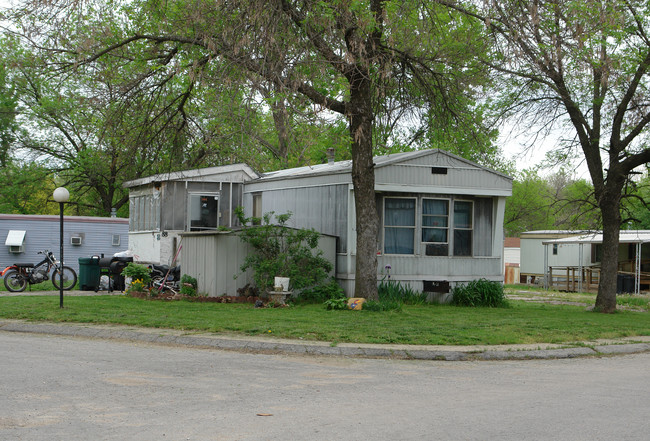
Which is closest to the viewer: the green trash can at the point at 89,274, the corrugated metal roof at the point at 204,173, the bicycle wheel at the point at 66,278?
the green trash can at the point at 89,274

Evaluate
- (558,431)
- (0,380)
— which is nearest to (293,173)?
(0,380)

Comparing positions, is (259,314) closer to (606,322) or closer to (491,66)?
(606,322)

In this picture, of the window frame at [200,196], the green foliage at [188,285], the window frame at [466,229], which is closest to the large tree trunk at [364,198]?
the window frame at [466,229]

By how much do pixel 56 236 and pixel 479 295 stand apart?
718 inches

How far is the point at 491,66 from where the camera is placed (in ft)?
52.1

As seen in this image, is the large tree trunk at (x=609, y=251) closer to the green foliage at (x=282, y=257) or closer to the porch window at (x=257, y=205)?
the green foliage at (x=282, y=257)

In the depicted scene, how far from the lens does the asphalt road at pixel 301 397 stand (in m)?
5.52

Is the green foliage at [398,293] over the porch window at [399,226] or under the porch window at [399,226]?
under

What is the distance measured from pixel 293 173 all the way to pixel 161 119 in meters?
4.43

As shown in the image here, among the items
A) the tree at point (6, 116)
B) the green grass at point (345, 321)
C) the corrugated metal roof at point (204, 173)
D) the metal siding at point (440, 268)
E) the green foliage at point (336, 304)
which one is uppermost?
the tree at point (6, 116)

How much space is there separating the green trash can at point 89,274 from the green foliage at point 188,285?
4124mm

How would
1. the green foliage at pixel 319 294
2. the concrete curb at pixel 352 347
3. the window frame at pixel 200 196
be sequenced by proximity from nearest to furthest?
the concrete curb at pixel 352 347, the green foliage at pixel 319 294, the window frame at pixel 200 196

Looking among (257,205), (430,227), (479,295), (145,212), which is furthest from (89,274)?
(479,295)

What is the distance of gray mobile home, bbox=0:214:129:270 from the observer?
26719mm
